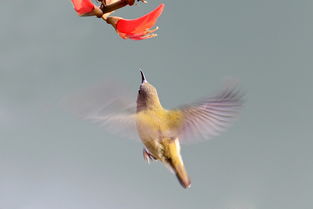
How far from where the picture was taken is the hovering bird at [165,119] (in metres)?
2.76

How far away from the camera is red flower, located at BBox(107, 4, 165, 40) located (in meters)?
2.49

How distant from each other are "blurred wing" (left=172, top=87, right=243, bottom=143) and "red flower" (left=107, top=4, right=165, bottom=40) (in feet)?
2.13

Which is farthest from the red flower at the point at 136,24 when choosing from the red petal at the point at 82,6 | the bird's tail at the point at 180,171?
the bird's tail at the point at 180,171

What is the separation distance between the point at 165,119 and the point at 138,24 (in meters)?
0.90

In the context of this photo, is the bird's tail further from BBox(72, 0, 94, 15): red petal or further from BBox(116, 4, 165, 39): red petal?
BBox(72, 0, 94, 15): red petal

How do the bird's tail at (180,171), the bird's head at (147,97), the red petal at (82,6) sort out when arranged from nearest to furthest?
the red petal at (82,6), the bird's tail at (180,171), the bird's head at (147,97)

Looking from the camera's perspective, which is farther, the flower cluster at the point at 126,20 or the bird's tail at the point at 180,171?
the bird's tail at the point at 180,171

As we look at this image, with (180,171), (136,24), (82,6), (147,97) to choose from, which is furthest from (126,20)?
(180,171)

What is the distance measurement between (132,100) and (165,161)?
527 mm

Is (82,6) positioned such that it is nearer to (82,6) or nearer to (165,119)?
(82,6)

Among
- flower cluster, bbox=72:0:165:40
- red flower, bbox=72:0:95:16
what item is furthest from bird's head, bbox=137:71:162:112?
red flower, bbox=72:0:95:16

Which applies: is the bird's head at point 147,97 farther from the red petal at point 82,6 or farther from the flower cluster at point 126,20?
the red petal at point 82,6

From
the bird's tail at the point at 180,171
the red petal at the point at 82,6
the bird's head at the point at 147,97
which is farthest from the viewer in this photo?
the bird's head at the point at 147,97

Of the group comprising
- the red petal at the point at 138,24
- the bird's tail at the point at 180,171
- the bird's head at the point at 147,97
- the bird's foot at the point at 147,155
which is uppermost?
the red petal at the point at 138,24
